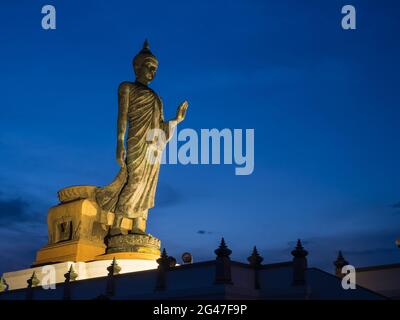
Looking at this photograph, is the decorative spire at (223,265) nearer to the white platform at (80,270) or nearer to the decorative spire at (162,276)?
the decorative spire at (162,276)

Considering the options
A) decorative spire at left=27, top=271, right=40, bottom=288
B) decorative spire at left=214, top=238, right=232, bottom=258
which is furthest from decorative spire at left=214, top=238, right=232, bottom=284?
decorative spire at left=27, top=271, right=40, bottom=288

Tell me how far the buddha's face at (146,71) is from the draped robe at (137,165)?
32 centimetres

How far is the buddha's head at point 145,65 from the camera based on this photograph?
1925 cm

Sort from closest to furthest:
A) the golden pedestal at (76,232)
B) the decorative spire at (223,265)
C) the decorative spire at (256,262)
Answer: the decorative spire at (223,265) < the decorative spire at (256,262) < the golden pedestal at (76,232)

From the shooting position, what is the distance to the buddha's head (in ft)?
63.2

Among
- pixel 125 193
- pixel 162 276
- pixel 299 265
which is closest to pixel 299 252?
pixel 299 265

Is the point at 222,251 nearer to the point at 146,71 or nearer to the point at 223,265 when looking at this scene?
the point at 223,265

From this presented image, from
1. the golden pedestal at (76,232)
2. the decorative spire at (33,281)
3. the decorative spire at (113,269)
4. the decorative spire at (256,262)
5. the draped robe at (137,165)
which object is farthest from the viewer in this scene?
the draped robe at (137,165)

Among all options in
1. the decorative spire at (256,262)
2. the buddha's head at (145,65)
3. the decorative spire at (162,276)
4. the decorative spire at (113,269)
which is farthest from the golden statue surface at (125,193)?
the decorative spire at (256,262)

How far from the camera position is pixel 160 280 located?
44.8 ft

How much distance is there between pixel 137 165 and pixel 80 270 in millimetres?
3555

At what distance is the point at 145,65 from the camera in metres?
19.2
